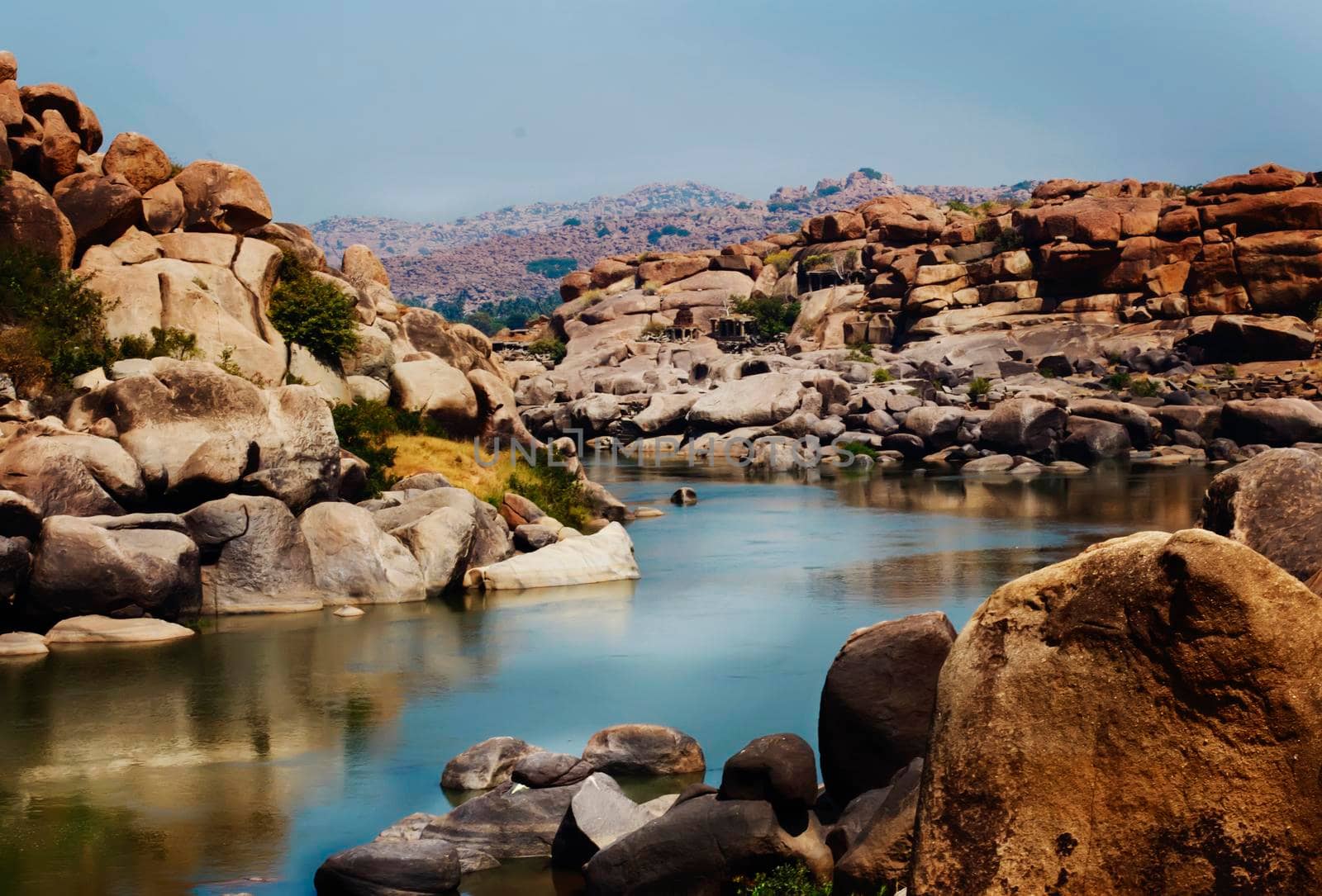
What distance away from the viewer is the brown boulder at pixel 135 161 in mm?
31172

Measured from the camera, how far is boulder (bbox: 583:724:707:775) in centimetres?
1331

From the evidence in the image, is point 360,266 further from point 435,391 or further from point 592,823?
point 592,823

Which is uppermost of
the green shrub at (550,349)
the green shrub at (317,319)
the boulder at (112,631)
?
the green shrub at (550,349)

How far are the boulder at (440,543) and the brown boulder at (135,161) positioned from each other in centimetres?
1277

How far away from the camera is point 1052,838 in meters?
5.50

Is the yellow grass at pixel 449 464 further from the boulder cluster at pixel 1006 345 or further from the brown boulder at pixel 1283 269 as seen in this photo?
the brown boulder at pixel 1283 269

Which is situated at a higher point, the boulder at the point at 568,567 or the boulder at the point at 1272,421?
the boulder at the point at 1272,421

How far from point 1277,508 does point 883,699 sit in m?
4.30

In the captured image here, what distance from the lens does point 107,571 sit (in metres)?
19.4

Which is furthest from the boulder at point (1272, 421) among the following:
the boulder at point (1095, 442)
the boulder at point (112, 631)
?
the boulder at point (112, 631)

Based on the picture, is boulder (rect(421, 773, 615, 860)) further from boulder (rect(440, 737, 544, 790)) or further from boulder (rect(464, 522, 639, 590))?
boulder (rect(464, 522, 639, 590))

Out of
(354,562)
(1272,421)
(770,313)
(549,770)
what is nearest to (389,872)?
(549,770)

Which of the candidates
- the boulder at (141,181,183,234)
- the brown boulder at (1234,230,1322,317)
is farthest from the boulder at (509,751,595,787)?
the brown boulder at (1234,230,1322,317)

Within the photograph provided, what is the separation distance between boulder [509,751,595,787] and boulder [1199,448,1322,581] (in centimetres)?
618
